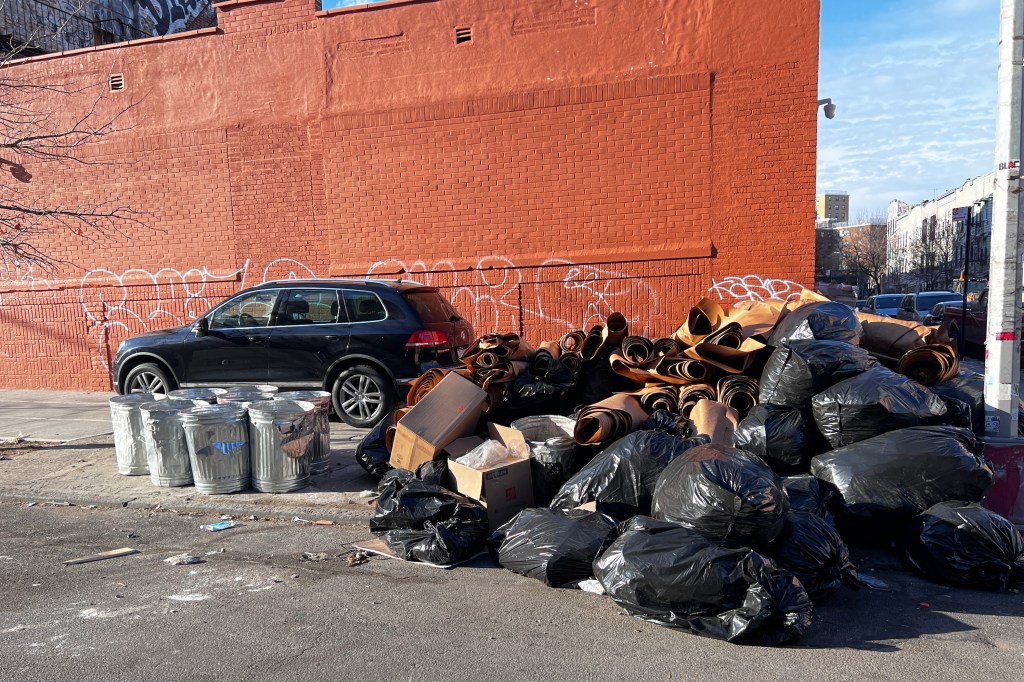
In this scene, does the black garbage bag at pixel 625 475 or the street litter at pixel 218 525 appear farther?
the street litter at pixel 218 525

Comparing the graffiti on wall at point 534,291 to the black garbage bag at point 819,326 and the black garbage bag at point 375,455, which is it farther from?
the black garbage bag at point 375,455

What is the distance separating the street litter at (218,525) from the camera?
5.52 meters

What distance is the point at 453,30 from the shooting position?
10891 millimetres

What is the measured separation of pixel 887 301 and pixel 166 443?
2536 centimetres

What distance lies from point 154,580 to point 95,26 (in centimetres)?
1713

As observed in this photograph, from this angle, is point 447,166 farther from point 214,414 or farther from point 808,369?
point 808,369

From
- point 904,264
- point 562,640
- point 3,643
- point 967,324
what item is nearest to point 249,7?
point 3,643

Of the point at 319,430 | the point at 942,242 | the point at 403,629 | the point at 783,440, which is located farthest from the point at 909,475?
the point at 942,242

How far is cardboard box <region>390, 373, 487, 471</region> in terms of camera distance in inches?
224

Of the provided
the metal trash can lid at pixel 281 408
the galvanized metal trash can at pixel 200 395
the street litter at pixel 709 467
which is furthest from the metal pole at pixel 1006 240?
the galvanized metal trash can at pixel 200 395

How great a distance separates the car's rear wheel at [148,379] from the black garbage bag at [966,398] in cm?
831

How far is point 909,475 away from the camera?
4.62 meters

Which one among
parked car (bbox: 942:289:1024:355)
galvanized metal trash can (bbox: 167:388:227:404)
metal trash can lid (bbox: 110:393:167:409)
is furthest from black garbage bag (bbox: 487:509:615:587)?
parked car (bbox: 942:289:1024:355)

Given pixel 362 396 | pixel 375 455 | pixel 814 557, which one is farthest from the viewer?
pixel 362 396
